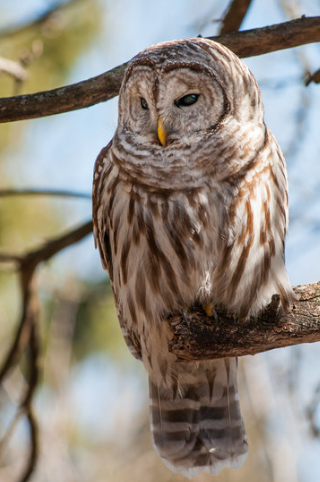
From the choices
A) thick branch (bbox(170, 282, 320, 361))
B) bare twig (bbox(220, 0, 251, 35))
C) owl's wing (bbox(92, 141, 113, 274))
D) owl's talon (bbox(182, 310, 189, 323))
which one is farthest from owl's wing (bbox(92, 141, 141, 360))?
bare twig (bbox(220, 0, 251, 35))

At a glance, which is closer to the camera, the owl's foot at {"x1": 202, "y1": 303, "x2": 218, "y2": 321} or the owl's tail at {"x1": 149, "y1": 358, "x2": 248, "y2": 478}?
the owl's foot at {"x1": 202, "y1": 303, "x2": 218, "y2": 321}

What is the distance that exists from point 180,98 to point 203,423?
1.88 meters

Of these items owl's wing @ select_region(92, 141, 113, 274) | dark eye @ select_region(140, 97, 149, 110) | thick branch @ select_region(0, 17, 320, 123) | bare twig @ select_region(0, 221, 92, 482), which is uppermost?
thick branch @ select_region(0, 17, 320, 123)

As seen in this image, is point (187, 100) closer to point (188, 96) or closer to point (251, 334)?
point (188, 96)

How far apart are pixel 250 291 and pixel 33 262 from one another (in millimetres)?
1592

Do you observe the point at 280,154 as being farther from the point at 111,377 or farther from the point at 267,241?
the point at 111,377

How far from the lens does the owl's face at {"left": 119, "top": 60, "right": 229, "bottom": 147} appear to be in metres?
3.39

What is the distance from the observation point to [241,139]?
3354mm

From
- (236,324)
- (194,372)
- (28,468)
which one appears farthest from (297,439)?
(236,324)

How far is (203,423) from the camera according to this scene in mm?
4109

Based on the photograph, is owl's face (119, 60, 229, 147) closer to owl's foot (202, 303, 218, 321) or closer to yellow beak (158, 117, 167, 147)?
yellow beak (158, 117, 167, 147)

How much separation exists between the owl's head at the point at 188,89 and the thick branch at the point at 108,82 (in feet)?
0.45

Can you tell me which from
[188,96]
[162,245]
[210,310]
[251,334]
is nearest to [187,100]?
[188,96]

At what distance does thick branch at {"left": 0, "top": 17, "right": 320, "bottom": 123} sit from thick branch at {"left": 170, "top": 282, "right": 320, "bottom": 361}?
3.94ft
